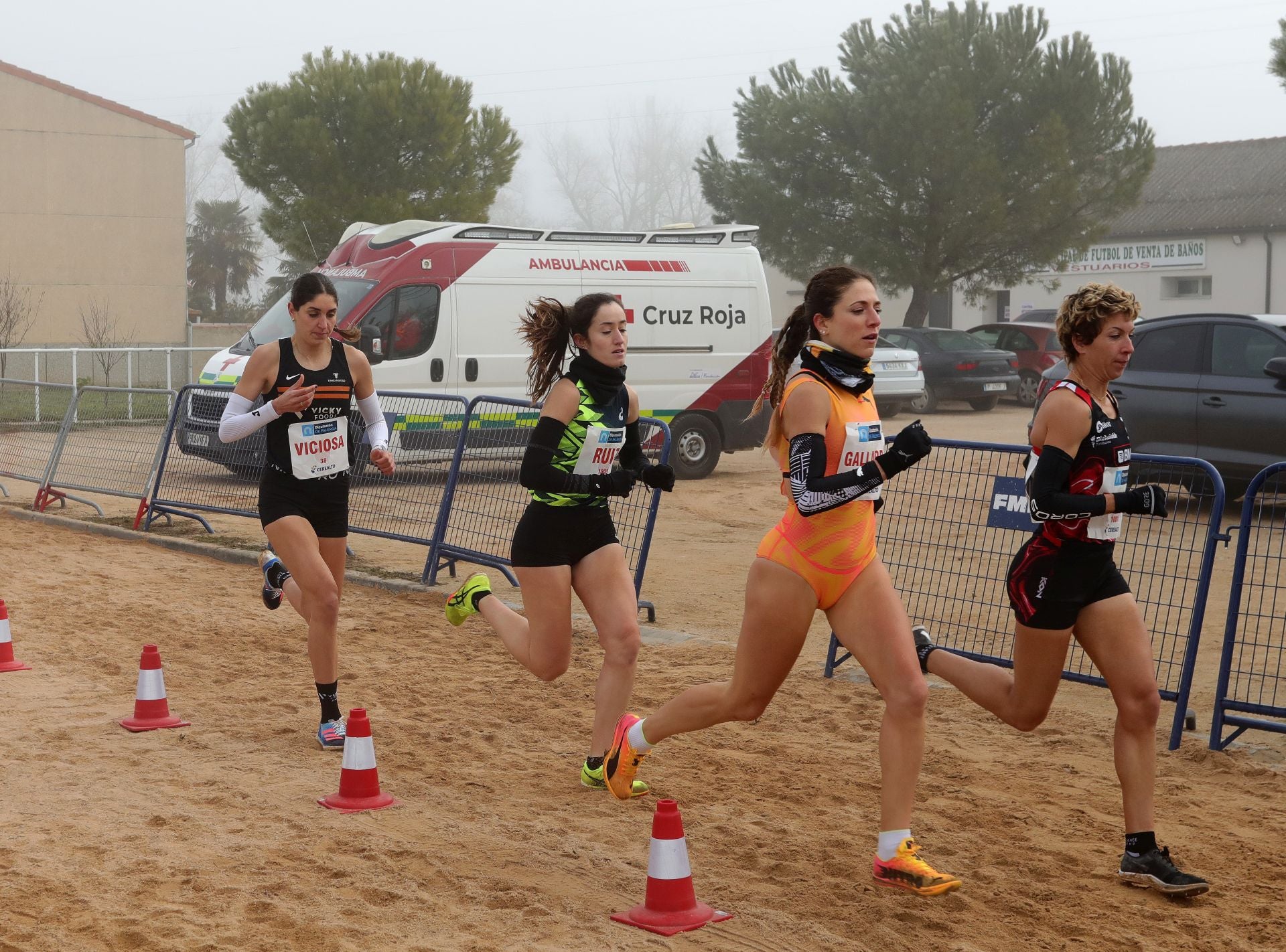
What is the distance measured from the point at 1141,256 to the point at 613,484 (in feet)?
147

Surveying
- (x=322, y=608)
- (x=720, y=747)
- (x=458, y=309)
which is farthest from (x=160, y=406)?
(x=720, y=747)

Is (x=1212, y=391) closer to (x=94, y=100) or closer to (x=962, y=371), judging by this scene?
(x=962, y=371)

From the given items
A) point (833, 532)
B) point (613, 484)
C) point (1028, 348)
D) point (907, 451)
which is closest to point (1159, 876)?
point (833, 532)

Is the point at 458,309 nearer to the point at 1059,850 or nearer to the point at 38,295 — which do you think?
the point at 1059,850

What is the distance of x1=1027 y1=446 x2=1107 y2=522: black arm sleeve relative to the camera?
4.61 metres

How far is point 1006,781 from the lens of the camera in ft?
19.5

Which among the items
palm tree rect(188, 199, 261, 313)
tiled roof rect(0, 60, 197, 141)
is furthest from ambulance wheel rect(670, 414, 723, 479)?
palm tree rect(188, 199, 261, 313)

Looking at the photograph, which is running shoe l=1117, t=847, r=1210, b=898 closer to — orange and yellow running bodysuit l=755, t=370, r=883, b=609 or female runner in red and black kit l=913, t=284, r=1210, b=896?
female runner in red and black kit l=913, t=284, r=1210, b=896

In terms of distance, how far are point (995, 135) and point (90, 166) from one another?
79.3ft

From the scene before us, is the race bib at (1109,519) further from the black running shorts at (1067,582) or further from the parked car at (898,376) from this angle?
the parked car at (898,376)

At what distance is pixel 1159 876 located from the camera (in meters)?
4.60

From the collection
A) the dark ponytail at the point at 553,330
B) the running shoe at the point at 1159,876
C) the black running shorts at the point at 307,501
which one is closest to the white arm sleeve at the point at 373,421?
the black running shorts at the point at 307,501

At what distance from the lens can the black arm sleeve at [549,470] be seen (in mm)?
5531

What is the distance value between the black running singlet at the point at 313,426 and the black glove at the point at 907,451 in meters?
2.95
